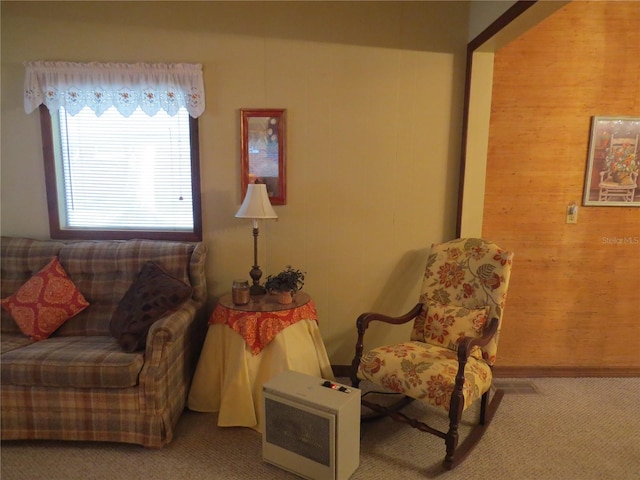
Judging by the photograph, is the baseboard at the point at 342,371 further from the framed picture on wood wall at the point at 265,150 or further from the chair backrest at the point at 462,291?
the framed picture on wood wall at the point at 265,150

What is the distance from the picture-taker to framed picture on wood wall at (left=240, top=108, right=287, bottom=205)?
2590 mm

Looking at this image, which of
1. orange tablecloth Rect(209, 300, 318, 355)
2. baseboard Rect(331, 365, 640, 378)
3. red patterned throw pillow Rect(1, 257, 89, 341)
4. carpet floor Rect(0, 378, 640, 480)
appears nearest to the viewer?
carpet floor Rect(0, 378, 640, 480)

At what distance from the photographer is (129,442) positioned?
201cm

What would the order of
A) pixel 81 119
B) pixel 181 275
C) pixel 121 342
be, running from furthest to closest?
pixel 81 119 → pixel 181 275 → pixel 121 342

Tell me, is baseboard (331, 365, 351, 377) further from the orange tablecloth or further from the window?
the window

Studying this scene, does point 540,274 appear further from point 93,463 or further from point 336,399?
point 93,463

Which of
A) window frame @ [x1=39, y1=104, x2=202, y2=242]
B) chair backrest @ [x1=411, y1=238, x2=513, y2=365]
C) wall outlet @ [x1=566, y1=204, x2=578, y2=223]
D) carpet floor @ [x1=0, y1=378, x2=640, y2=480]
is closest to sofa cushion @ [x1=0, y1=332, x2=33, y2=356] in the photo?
carpet floor @ [x1=0, y1=378, x2=640, y2=480]

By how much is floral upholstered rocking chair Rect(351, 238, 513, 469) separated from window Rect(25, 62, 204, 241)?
1.60 meters

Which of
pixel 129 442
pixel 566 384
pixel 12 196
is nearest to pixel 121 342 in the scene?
pixel 129 442

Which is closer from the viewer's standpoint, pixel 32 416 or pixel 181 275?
pixel 32 416

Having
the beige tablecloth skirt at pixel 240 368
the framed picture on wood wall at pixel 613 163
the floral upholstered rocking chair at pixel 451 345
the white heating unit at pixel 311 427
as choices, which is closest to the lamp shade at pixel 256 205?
the beige tablecloth skirt at pixel 240 368

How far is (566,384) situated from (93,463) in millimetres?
2997

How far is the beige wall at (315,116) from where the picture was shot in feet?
8.29

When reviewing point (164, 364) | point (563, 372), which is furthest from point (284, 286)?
point (563, 372)
